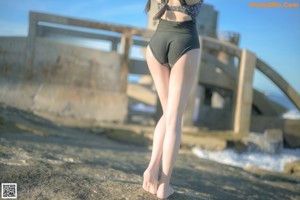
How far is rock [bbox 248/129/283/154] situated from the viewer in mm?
10758

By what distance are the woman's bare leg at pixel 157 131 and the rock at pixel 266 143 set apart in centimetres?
862

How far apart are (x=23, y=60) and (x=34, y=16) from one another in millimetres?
Answer: 1229

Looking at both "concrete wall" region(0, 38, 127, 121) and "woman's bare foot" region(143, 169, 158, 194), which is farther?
"concrete wall" region(0, 38, 127, 121)

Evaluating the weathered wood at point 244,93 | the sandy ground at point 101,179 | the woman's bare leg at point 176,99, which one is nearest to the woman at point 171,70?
the woman's bare leg at point 176,99

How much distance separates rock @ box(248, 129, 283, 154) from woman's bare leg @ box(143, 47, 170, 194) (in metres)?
8.62

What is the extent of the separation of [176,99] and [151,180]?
58 cm

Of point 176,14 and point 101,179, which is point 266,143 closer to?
point 101,179

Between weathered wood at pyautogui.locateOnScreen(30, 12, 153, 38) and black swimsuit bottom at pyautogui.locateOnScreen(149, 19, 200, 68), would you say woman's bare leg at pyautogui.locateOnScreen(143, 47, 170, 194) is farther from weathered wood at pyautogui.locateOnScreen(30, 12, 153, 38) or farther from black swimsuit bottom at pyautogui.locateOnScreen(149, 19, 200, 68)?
weathered wood at pyautogui.locateOnScreen(30, 12, 153, 38)

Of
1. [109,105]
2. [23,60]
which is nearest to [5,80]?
[23,60]

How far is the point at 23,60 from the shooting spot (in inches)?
397

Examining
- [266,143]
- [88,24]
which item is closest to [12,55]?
[88,24]

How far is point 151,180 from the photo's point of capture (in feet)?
8.34

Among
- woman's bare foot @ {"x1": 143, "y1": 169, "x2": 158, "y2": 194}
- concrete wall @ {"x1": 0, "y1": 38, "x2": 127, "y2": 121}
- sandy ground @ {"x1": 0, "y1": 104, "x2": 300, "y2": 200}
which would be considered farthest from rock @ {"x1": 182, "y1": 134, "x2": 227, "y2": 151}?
woman's bare foot @ {"x1": 143, "y1": 169, "x2": 158, "y2": 194}

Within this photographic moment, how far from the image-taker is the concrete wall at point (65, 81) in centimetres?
998
